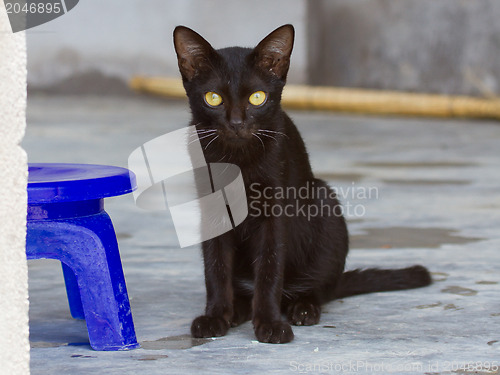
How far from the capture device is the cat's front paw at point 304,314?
2684 mm

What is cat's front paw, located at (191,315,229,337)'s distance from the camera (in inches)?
100.0

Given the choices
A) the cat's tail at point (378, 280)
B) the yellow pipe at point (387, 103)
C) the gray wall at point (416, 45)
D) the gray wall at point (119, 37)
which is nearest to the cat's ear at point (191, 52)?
the cat's tail at point (378, 280)

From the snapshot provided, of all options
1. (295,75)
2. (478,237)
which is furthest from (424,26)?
(478,237)

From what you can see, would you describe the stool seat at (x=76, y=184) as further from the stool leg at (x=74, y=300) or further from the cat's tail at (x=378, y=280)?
the cat's tail at (x=378, y=280)

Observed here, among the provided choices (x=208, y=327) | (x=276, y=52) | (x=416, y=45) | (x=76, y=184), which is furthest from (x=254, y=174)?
(x=416, y=45)

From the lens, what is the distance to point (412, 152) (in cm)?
704

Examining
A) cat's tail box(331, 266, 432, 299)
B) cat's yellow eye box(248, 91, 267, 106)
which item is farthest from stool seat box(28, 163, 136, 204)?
cat's tail box(331, 266, 432, 299)

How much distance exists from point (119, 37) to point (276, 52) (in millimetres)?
9828

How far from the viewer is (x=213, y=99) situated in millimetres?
2590

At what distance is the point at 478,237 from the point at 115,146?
13.5ft

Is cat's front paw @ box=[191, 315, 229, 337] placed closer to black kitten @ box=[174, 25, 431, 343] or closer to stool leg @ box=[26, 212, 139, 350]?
black kitten @ box=[174, 25, 431, 343]

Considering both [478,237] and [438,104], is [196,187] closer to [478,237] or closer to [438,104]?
[478,237]

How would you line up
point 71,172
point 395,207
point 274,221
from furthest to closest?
1. point 395,207
2. point 274,221
3. point 71,172

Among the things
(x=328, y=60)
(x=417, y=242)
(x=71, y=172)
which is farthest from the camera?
(x=328, y=60)
